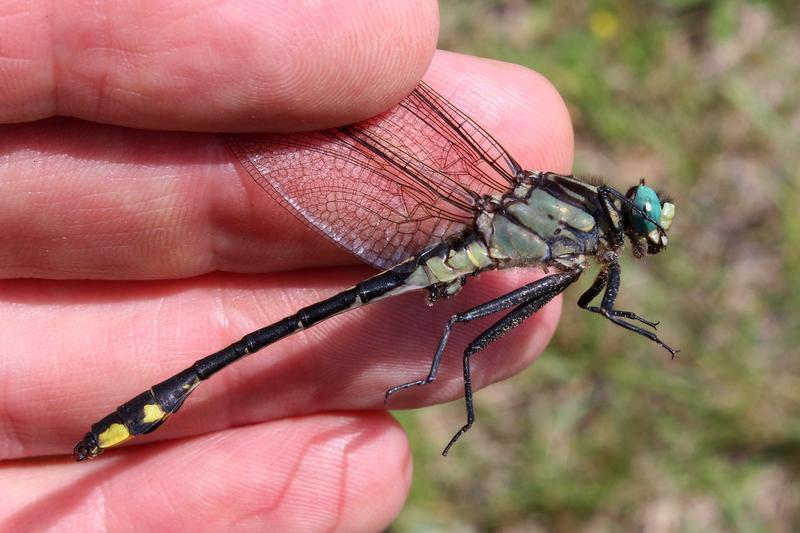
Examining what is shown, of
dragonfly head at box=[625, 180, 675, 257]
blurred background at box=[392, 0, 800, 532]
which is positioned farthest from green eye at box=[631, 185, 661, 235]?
blurred background at box=[392, 0, 800, 532]

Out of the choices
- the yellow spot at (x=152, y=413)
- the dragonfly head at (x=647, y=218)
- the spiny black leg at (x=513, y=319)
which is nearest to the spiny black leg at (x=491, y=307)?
the spiny black leg at (x=513, y=319)

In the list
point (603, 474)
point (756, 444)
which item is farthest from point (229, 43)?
point (756, 444)

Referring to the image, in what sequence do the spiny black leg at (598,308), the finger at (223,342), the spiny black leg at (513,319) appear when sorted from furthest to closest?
1. the finger at (223,342)
2. the spiny black leg at (598,308)
3. the spiny black leg at (513,319)

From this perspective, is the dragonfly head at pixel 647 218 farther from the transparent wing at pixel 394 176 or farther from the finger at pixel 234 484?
the finger at pixel 234 484

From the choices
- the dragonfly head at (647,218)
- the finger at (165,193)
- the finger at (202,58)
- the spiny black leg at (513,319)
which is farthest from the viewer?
the dragonfly head at (647,218)

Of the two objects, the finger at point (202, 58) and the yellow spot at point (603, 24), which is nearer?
the finger at point (202, 58)

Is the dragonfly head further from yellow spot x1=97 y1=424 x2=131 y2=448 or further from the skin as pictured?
yellow spot x1=97 y1=424 x2=131 y2=448

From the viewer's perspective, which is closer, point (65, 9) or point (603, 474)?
point (65, 9)

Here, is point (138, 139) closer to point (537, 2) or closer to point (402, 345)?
point (402, 345)
